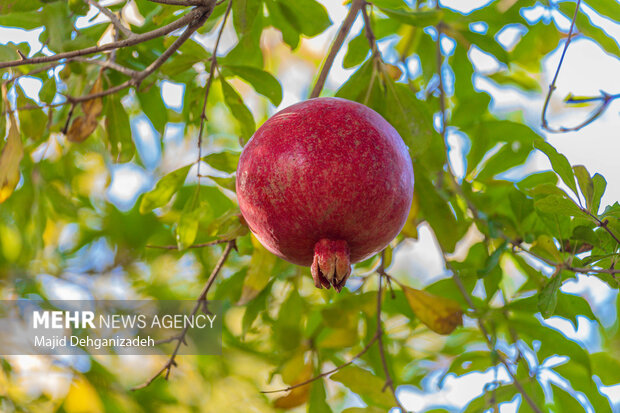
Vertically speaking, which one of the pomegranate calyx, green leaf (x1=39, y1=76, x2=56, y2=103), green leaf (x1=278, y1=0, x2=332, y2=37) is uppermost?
green leaf (x1=278, y1=0, x2=332, y2=37)

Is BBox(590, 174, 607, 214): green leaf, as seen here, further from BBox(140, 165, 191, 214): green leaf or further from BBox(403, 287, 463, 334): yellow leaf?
BBox(140, 165, 191, 214): green leaf

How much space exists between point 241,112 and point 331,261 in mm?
709

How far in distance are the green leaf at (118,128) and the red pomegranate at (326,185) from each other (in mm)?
792

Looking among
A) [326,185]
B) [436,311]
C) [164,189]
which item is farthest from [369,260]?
[326,185]

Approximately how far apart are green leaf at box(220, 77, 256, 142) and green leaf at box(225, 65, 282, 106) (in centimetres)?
6

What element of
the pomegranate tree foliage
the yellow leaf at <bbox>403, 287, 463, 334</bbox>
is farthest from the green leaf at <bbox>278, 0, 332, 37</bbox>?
the yellow leaf at <bbox>403, 287, 463, 334</bbox>

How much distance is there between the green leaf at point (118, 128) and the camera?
1647 mm

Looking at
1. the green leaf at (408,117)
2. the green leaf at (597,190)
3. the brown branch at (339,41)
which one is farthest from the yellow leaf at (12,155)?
the green leaf at (597,190)

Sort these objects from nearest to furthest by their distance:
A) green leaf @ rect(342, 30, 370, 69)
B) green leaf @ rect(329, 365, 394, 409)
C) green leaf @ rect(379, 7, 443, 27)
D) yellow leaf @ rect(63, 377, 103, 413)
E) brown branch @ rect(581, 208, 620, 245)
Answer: brown branch @ rect(581, 208, 620, 245) < green leaf @ rect(379, 7, 443, 27) < green leaf @ rect(329, 365, 394, 409) < green leaf @ rect(342, 30, 370, 69) < yellow leaf @ rect(63, 377, 103, 413)

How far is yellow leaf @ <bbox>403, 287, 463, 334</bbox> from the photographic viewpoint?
1481 millimetres

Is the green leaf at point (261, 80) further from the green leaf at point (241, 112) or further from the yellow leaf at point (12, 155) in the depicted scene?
the yellow leaf at point (12, 155)

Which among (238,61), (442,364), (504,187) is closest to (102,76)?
(238,61)

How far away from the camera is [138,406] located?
7.57 ft

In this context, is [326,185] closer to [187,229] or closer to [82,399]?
[187,229]
